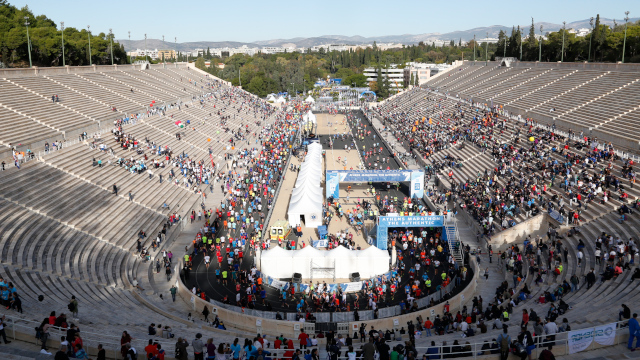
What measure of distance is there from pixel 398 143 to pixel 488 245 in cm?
3253

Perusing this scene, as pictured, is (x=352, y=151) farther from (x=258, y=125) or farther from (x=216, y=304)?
(x=216, y=304)

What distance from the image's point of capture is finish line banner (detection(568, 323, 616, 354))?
37.9 feet

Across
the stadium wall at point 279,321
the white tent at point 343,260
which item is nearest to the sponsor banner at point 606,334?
the stadium wall at point 279,321

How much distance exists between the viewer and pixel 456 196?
111ft

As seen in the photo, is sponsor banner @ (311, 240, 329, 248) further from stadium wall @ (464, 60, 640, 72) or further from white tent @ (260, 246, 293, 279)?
stadium wall @ (464, 60, 640, 72)

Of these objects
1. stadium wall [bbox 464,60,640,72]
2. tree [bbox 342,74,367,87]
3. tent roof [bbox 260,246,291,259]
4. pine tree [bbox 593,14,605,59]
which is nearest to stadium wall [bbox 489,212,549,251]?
tent roof [bbox 260,246,291,259]

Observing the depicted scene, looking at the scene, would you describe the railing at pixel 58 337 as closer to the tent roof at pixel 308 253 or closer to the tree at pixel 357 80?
the tent roof at pixel 308 253

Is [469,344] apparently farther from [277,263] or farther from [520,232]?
[520,232]

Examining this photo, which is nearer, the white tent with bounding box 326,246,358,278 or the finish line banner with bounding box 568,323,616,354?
the finish line banner with bounding box 568,323,616,354

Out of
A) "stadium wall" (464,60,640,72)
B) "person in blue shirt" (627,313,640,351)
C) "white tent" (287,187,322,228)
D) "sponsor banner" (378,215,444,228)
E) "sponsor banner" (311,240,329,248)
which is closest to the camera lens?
"person in blue shirt" (627,313,640,351)

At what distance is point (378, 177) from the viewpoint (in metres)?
33.8

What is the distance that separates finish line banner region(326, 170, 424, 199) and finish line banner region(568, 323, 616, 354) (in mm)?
22279

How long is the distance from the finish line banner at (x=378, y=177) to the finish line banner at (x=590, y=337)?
22.3 m

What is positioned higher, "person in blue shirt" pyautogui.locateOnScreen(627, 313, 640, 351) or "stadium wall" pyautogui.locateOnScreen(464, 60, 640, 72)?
"stadium wall" pyautogui.locateOnScreen(464, 60, 640, 72)
